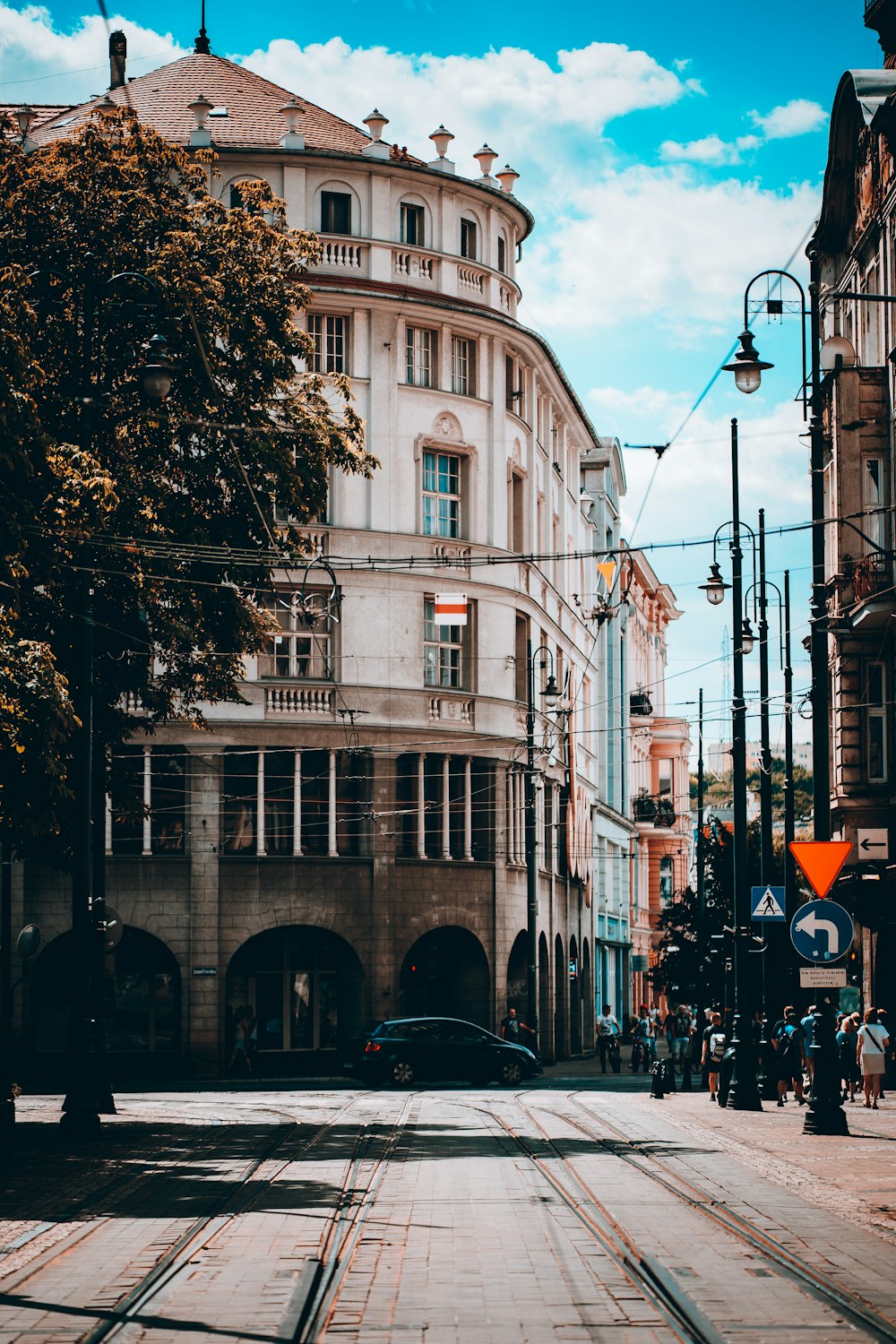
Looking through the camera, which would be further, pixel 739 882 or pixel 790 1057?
pixel 790 1057

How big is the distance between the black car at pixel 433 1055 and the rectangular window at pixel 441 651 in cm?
1272

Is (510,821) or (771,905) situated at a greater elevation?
(510,821)

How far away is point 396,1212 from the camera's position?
52.3ft

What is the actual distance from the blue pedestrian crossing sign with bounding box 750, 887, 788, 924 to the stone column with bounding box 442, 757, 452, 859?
19516 millimetres

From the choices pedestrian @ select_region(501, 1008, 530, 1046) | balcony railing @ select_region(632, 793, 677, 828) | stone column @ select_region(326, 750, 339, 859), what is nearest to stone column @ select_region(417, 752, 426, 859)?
stone column @ select_region(326, 750, 339, 859)

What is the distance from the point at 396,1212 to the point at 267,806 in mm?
32266

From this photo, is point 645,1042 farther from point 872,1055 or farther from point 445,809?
point 872,1055

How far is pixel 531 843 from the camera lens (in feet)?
169

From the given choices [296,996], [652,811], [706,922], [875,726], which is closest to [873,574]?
[875,726]

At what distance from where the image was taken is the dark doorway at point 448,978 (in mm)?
50500

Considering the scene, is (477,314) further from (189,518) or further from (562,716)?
(189,518)

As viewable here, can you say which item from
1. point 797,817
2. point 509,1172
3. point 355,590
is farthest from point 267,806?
point 797,817

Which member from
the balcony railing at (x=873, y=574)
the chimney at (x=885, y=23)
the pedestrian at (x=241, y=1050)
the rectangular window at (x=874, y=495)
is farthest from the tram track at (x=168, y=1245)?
the chimney at (x=885, y=23)

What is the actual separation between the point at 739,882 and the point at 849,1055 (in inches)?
168
